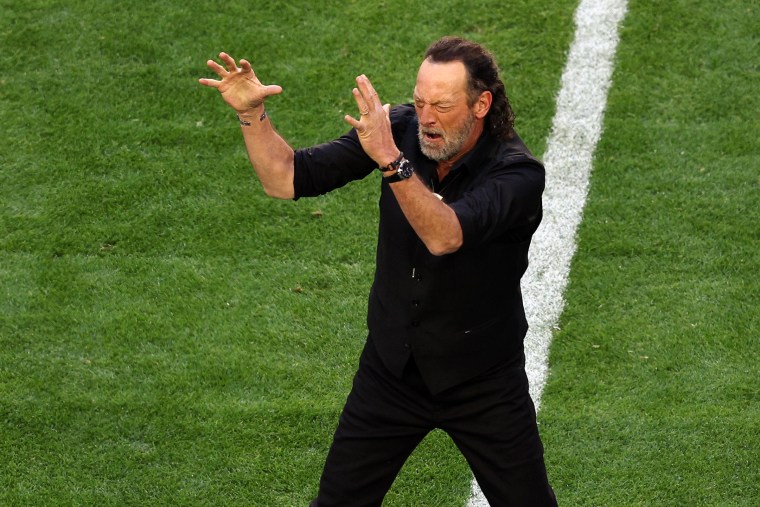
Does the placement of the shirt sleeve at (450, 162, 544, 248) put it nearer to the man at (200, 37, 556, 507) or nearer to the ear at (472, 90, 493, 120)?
the man at (200, 37, 556, 507)

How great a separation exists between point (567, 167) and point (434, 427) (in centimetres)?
331

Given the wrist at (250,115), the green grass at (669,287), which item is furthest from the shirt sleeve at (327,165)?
the green grass at (669,287)

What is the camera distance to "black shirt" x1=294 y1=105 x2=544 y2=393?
479cm

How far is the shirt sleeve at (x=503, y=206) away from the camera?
4.47 m

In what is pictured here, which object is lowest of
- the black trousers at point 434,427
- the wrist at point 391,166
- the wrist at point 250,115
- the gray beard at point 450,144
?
the black trousers at point 434,427

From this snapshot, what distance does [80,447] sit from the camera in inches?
249

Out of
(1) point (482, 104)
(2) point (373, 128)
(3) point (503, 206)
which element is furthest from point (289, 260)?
(2) point (373, 128)

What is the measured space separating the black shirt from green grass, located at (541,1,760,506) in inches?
56.5

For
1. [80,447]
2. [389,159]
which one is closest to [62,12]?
[80,447]

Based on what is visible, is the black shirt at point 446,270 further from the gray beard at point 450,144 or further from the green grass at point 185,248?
the green grass at point 185,248

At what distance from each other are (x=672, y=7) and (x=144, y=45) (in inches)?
145

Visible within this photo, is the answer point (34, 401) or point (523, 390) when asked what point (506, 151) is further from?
point (34, 401)

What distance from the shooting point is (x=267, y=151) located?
193 inches

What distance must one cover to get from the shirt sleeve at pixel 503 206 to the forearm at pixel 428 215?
6 centimetres
